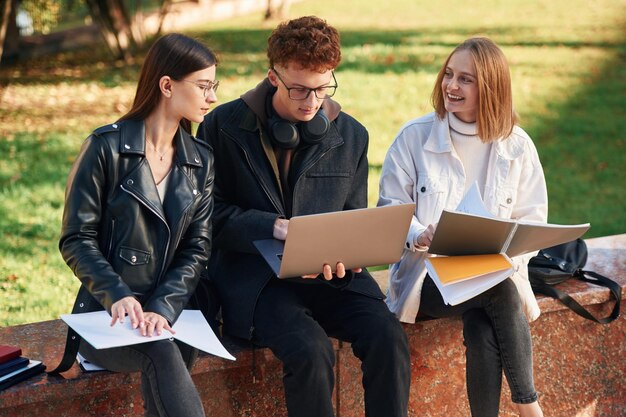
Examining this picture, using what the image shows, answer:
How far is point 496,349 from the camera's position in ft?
12.2

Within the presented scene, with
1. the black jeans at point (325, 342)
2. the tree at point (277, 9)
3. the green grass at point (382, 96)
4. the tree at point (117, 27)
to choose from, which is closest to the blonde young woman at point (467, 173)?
the black jeans at point (325, 342)

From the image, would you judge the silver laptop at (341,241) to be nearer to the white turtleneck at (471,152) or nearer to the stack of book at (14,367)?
the white turtleneck at (471,152)

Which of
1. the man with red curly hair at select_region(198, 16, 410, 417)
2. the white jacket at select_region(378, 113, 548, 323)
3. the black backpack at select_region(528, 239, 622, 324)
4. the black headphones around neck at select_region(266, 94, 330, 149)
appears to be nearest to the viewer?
the man with red curly hair at select_region(198, 16, 410, 417)

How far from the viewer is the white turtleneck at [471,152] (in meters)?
4.03

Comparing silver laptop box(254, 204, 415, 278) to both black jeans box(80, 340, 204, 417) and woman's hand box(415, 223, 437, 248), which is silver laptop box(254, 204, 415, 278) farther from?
black jeans box(80, 340, 204, 417)

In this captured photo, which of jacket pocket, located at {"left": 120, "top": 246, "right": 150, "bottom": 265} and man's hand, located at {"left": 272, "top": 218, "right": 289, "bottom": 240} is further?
man's hand, located at {"left": 272, "top": 218, "right": 289, "bottom": 240}

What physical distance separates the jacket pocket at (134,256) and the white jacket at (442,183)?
1.06 metres

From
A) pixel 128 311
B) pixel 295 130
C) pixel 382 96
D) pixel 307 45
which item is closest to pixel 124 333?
pixel 128 311

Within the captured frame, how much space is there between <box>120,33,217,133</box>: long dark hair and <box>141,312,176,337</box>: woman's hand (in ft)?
2.35

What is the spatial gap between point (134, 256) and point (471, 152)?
151 cm

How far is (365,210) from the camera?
3.25 m

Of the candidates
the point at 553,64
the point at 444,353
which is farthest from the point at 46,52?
the point at 444,353

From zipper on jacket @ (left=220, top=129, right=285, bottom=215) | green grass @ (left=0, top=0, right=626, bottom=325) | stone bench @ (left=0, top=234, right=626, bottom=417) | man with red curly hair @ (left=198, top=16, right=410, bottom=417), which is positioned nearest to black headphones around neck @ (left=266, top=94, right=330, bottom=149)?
man with red curly hair @ (left=198, top=16, right=410, bottom=417)

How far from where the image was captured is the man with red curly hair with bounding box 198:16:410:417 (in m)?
3.40
